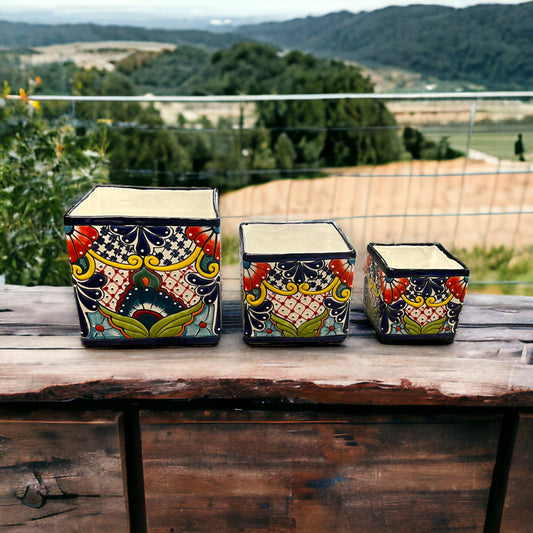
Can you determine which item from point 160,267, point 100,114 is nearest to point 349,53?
point 100,114

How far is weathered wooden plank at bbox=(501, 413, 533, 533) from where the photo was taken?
2.26 ft

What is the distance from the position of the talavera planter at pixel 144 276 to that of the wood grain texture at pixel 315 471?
12cm

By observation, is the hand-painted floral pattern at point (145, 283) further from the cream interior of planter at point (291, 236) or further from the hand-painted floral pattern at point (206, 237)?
the cream interior of planter at point (291, 236)

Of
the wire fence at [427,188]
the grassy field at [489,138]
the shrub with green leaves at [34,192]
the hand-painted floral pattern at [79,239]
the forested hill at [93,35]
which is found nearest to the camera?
the hand-painted floral pattern at [79,239]

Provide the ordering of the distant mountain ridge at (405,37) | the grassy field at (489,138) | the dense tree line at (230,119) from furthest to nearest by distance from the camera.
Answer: the distant mountain ridge at (405,37)
the grassy field at (489,138)
the dense tree line at (230,119)

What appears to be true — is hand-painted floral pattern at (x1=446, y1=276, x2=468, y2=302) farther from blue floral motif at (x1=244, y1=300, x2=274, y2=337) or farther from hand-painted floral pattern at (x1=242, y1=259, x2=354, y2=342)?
blue floral motif at (x1=244, y1=300, x2=274, y2=337)

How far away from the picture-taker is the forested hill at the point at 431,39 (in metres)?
5.87

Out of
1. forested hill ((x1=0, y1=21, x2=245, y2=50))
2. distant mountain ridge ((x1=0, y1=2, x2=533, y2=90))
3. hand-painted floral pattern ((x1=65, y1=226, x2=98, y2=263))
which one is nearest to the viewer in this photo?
hand-painted floral pattern ((x1=65, y1=226, x2=98, y2=263))

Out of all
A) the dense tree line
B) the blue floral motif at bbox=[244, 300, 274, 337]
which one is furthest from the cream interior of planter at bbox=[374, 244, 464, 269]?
the dense tree line

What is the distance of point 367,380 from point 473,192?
12.3 feet

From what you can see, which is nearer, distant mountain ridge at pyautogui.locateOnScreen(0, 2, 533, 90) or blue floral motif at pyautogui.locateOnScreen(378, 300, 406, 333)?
blue floral motif at pyautogui.locateOnScreen(378, 300, 406, 333)

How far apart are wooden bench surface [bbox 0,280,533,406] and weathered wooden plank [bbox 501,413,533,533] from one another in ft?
0.16

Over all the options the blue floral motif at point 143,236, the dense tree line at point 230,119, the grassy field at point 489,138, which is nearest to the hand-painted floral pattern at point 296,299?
the blue floral motif at point 143,236

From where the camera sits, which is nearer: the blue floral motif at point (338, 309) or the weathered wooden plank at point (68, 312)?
the blue floral motif at point (338, 309)
